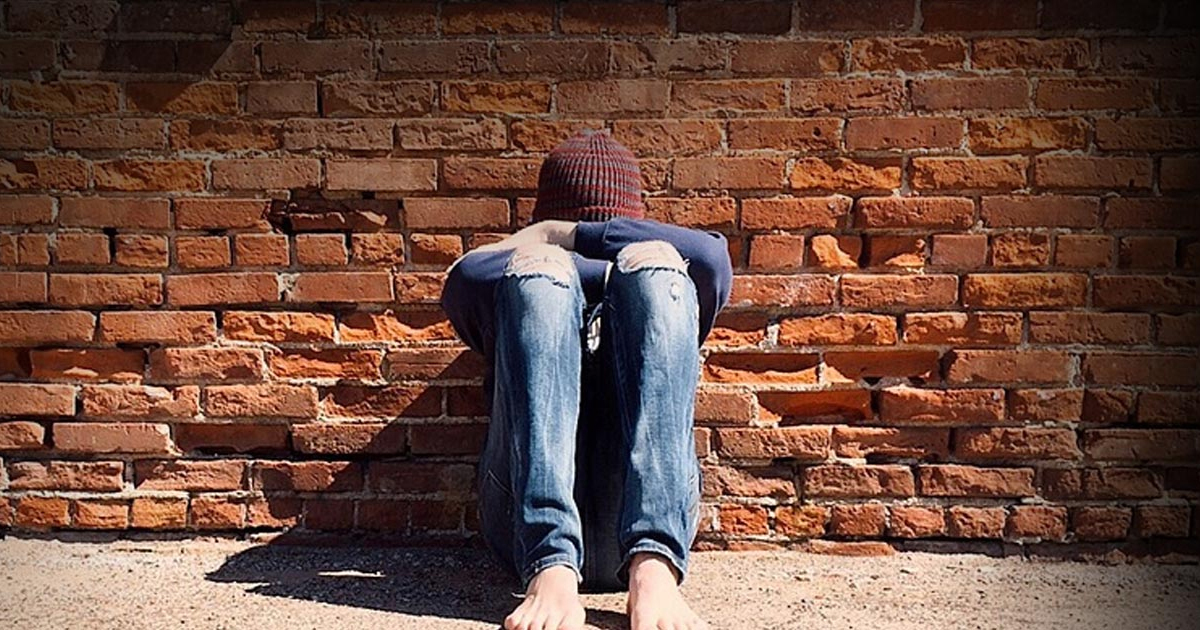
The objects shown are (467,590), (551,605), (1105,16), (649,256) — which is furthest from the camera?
(1105,16)

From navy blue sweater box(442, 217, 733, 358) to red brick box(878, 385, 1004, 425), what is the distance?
0.71 meters

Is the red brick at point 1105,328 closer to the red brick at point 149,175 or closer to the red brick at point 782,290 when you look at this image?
the red brick at point 782,290

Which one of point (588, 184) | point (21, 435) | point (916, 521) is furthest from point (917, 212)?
point (21, 435)

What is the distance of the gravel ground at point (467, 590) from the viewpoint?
245cm

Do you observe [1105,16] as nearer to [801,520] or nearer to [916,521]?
[916,521]

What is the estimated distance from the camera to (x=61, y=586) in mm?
2721

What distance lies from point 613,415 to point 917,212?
3.60 ft

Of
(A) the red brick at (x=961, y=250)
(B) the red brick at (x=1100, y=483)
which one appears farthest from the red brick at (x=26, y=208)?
(B) the red brick at (x=1100, y=483)

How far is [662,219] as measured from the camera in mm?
3078

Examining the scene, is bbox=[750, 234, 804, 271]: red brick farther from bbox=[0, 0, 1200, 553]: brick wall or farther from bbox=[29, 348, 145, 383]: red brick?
bbox=[29, 348, 145, 383]: red brick

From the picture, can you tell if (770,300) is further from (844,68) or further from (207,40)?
(207,40)

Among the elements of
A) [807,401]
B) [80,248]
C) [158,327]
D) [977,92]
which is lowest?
[807,401]

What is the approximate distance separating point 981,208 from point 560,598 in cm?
165

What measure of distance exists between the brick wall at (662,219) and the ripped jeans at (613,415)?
0.62m
